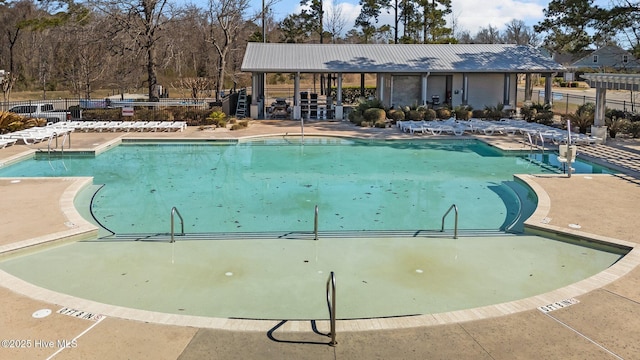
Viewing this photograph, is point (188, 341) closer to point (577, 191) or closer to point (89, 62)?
point (577, 191)

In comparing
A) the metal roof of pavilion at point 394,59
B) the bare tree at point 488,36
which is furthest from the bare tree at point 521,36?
the metal roof of pavilion at point 394,59

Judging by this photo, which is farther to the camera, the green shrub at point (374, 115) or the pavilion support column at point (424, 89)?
the pavilion support column at point (424, 89)

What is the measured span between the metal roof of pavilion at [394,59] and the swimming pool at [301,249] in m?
12.2

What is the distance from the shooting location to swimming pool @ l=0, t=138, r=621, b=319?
769 cm

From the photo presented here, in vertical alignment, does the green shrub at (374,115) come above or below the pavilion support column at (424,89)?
below

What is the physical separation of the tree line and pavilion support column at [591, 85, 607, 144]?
6.89 meters

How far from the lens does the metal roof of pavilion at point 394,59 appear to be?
1115 inches

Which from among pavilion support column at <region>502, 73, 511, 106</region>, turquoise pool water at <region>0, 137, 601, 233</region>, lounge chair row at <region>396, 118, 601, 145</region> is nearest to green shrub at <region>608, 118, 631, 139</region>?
lounge chair row at <region>396, 118, 601, 145</region>

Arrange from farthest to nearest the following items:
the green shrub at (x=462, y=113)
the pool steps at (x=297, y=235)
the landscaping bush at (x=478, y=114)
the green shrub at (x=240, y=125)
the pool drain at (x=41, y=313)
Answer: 1. the landscaping bush at (x=478, y=114)
2. the green shrub at (x=462, y=113)
3. the green shrub at (x=240, y=125)
4. the pool steps at (x=297, y=235)
5. the pool drain at (x=41, y=313)

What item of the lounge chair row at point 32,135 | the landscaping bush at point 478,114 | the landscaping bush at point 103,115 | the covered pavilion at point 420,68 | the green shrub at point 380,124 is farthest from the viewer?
the covered pavilion at point 420,68

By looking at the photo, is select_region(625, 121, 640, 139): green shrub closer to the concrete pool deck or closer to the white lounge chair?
the concrete pool deck

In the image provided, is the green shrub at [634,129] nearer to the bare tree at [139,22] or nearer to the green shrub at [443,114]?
the green shrub at [443,114]

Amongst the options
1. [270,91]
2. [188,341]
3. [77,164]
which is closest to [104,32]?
[77,164]

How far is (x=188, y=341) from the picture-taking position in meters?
5.84
